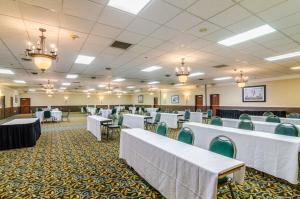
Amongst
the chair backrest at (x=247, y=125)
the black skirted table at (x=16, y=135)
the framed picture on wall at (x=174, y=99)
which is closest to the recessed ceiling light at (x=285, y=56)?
the chair backrest at (x=247, y=125)

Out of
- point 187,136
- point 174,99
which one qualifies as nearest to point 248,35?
point 187,136

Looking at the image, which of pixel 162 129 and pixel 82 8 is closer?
pixel 82 8

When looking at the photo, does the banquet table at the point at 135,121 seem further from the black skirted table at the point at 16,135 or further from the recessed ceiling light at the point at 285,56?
the recessed ceiling light at the point at 285,56

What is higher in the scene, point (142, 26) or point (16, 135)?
point (142, 26)

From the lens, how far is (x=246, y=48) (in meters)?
4.98

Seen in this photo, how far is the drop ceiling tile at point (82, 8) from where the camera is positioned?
2664 mm

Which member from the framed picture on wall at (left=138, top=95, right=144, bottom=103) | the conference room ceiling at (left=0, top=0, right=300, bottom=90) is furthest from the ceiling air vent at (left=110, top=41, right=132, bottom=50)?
the framed picture on wall at (left=138, top=95, right=144, bottom=103)

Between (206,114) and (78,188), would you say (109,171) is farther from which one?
(206,114)

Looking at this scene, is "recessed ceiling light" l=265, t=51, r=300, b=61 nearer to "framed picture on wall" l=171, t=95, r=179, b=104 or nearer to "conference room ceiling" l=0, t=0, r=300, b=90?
"conference room ceiling" l=0, t=0, r=300, b=90

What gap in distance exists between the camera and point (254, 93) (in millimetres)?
11930

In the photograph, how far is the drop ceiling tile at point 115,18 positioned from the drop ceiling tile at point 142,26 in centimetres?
13

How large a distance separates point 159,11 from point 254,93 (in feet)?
38.4

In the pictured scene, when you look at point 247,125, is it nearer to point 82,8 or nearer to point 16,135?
point 82,8

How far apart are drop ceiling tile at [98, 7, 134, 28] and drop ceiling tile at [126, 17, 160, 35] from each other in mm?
127
